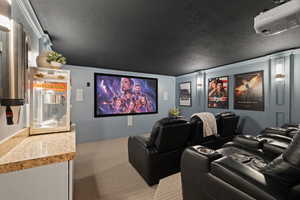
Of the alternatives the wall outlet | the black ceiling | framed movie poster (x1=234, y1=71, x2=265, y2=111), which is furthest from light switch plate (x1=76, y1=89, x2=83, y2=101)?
framed movie poster (x1=234, y1=71, x2=265, y2=111)

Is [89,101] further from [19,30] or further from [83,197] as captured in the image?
[19,30]

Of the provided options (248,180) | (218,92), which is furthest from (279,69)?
(248,180)

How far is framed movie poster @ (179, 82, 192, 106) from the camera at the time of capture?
17.3 ft

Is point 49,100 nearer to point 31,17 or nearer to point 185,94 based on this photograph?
point 31,17

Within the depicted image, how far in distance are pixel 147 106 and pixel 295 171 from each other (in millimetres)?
4520

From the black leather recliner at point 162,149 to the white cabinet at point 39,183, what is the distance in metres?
1.20

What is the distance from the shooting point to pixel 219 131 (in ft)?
9.53

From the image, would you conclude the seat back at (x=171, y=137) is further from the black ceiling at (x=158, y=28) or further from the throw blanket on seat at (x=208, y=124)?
the black ceiling at (x=158, y=28)

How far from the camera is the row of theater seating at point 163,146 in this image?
1.95m

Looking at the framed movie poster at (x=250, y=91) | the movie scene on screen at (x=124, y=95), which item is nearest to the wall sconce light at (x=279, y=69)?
the framed movie poster at (x=250, y=91)

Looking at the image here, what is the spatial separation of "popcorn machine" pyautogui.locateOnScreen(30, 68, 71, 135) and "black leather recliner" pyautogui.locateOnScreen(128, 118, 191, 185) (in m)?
1.19

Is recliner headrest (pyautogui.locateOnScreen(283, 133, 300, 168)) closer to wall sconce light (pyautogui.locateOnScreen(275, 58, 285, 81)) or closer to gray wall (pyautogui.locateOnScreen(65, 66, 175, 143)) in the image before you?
wall sconce light (pyautogui.locateOnScreen(275, 58, 285, 81))

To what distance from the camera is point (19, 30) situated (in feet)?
3.20

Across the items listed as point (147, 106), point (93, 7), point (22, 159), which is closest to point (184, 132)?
point (22, 159)
